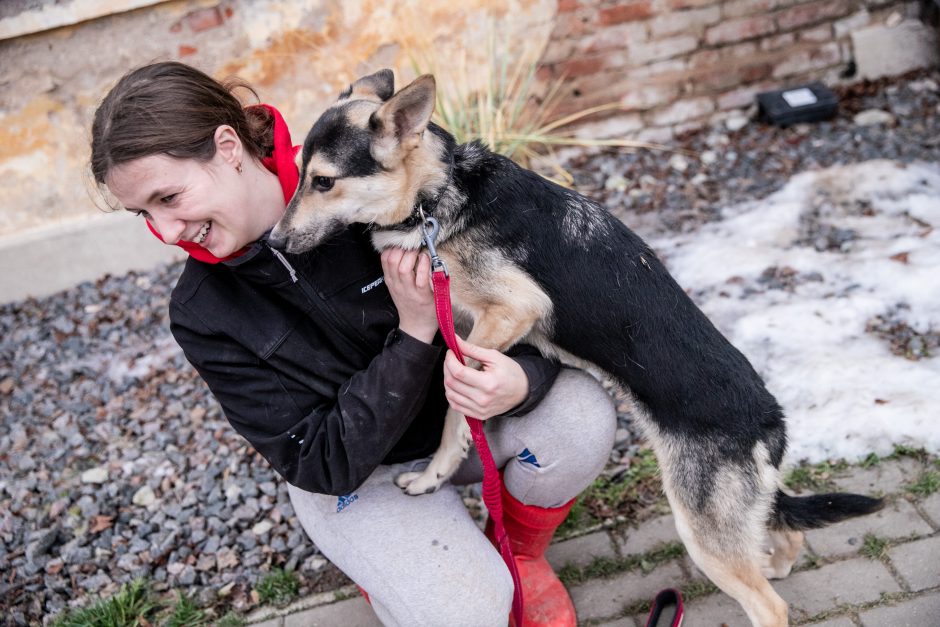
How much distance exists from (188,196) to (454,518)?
3.90 feet

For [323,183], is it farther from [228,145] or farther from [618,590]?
[618,590]

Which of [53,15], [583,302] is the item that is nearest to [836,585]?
[583,302]

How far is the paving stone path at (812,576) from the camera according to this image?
235 centimetres

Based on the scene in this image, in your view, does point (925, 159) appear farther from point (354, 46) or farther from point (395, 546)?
point (395, 546)

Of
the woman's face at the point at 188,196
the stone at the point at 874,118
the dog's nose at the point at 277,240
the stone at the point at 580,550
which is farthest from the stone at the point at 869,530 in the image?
the stone at the point at 874,118

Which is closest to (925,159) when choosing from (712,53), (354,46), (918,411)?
(712,53)

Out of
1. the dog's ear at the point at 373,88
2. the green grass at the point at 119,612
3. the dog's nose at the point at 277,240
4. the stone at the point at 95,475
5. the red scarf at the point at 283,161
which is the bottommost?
the green grass at the point at 119,612

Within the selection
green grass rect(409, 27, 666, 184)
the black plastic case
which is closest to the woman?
green grass rect(409, 27, 666, 184)

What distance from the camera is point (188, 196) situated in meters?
1.87

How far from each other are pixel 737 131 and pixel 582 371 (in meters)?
3.47

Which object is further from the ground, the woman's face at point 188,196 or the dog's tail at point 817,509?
the woman's face at point 188,196

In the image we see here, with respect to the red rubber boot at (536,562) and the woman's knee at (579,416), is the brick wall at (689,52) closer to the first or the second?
the woman's knee at (579,416)

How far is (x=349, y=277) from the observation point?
85.6 inches

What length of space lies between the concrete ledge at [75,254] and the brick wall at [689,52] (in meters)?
2.95
